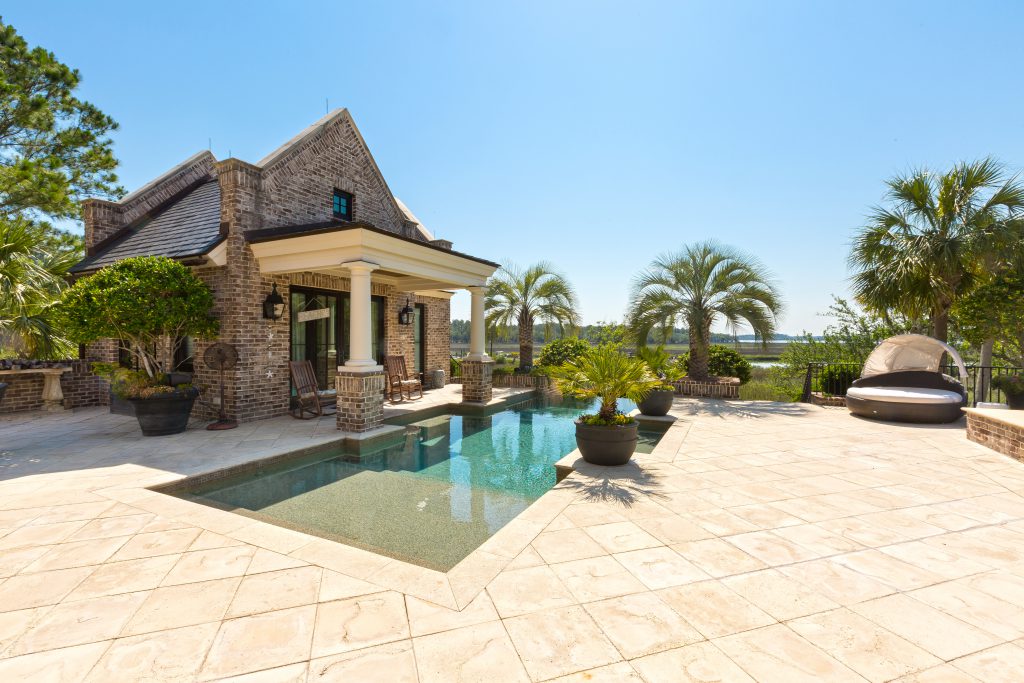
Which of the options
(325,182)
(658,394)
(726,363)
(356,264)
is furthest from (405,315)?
(726,363)

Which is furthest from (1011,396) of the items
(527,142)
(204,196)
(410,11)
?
(204,196)

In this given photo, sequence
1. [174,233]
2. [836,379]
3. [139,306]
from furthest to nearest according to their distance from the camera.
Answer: [836,379]
[174,233]
[139,306]

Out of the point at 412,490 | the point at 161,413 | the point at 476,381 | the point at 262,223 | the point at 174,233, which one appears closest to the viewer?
the point at 412,490

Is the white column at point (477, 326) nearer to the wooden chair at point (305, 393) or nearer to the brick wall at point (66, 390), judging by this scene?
the wooden chair at point (305, 393)

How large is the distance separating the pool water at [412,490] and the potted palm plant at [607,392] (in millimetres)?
764

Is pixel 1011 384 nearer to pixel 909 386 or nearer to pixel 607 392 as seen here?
pixel 909 386

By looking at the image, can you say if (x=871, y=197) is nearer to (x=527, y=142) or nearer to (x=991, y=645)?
(x=527, y=142)

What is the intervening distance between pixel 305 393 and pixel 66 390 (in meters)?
5.88

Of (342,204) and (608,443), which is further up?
(342,204)

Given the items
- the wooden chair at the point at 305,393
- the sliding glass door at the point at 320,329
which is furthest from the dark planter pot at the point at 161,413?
the sliding glass door at the point at 320,329

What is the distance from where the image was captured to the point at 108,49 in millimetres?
9727

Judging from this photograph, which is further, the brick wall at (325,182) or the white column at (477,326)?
the white column at (477,326)

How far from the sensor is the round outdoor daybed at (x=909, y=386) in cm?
785

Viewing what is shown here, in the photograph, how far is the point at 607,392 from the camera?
5.47 m
